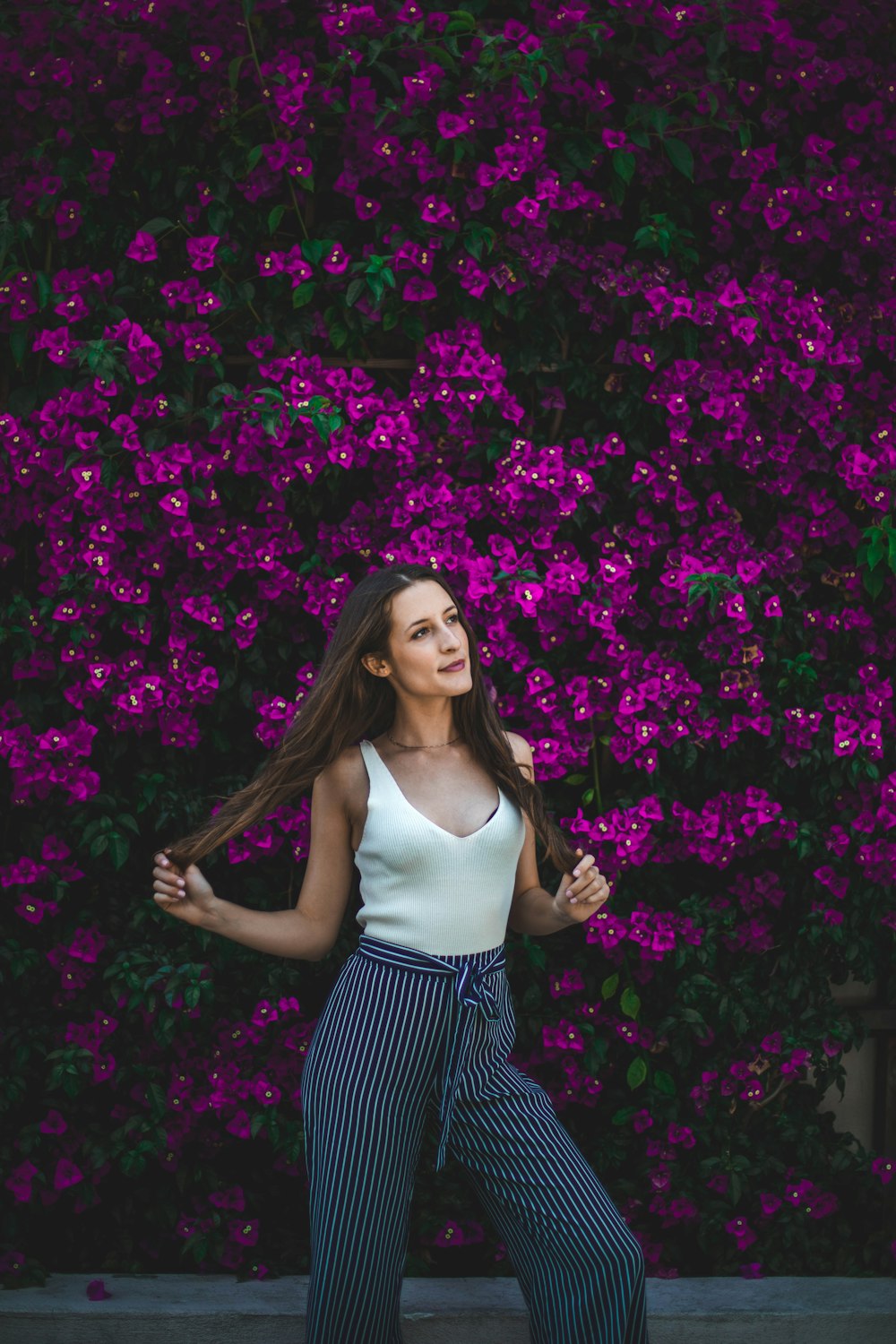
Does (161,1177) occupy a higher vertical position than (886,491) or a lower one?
lower

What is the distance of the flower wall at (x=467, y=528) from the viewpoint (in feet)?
9.04

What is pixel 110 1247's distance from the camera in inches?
115

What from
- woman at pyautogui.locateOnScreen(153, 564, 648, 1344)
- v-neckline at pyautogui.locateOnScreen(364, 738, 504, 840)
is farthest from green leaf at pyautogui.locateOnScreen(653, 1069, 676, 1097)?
v-neckline at pyautogui.locateOnScreen(364, 738, 504, 840)

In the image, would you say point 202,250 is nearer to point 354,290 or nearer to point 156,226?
point 156,226

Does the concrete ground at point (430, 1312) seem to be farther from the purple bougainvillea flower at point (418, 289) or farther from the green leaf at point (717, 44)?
the green leaf at point (717, 44)

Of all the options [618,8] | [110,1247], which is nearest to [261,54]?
[618,8]

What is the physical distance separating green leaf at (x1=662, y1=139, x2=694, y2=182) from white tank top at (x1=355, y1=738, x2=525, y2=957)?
1.58 metres

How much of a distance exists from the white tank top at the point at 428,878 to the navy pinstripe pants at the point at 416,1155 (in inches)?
1.4

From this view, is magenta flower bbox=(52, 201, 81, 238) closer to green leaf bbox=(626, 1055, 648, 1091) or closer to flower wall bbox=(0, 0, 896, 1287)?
flower wall bbox=(0, 0, 896, 1287)

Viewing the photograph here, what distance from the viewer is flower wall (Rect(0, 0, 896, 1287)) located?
2754 millimetres

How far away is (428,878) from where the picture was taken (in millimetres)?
2199

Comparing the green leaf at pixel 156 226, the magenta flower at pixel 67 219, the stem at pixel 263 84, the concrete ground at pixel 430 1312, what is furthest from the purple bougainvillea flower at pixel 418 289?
the concrete ground at pixel 430 1312

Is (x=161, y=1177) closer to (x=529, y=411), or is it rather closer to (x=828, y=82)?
(x=529, y=411)

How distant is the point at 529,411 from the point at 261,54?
3.28 ft
